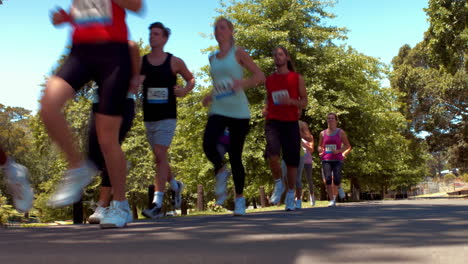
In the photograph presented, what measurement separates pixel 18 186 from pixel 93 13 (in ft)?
5.69

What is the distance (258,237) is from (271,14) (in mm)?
Answer: 26247

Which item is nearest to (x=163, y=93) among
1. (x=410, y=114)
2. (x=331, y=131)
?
(x=331, y=131)

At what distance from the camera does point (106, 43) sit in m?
3.77

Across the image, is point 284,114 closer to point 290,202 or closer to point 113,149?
point 290,202

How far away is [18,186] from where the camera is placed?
4.55 metres

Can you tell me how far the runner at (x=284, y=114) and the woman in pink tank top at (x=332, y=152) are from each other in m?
3.40

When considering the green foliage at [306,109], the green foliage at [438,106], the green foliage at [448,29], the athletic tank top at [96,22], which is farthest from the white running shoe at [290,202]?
the green foliage at [438,106]

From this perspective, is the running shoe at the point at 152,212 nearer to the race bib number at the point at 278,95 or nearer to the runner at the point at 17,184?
the runner at the point at 17,184

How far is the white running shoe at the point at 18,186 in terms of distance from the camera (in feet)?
14.8

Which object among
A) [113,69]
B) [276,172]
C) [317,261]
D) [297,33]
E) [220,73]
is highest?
[297,33]

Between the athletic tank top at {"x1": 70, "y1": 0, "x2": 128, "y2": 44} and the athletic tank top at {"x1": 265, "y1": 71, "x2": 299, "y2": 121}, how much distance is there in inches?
132

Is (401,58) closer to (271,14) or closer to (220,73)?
(271,14)

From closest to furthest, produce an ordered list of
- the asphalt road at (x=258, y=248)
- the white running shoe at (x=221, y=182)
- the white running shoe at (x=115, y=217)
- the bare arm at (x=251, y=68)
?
the asphalt road at (x=258, y=248) → the white running shoe at (x=115, y=217) → the bare arm at (x=251, y=68) → the white running shoe at (x=221, y=182)

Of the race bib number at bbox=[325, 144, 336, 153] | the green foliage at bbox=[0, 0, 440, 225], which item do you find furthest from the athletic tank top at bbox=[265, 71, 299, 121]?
the green foliage at bbox=[0, 0, 440, 225]
